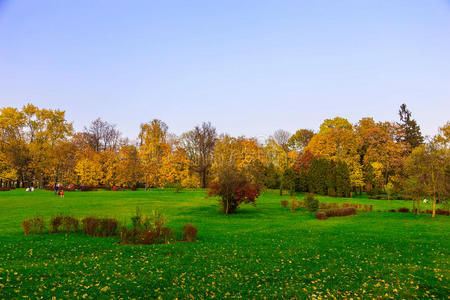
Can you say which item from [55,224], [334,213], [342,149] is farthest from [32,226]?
[342,149]

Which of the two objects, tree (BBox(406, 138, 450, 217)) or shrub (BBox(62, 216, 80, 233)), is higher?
tree (BBox(406, 138, 450, 217))

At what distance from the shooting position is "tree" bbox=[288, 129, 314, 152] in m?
80.1

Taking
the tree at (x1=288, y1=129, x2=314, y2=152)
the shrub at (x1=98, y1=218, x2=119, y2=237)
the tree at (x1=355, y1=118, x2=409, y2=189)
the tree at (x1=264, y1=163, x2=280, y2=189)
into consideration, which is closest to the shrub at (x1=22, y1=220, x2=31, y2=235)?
the shrub at (x1=98, y1=218, x2=119, y2=237)

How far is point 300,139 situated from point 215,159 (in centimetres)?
3319

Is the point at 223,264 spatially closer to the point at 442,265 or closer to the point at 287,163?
the point at 442,265

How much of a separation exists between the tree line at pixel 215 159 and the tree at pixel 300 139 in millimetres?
16824

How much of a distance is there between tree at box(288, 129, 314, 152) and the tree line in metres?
16.8

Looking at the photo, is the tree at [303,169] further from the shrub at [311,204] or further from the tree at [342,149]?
the shrub at [311,204]

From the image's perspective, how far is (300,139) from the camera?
264ft

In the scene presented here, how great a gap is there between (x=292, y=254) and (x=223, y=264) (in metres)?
3.20

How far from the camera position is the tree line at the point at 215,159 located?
5012 centimetres

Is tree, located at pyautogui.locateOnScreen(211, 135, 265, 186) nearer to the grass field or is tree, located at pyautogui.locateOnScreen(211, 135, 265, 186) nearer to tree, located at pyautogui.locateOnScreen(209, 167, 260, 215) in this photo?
tree, located at pyautogui.locateOnScreen(209, 167, 260, 215)

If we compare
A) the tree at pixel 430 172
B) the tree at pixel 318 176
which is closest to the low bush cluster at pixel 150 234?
the tree at pixel 430 172

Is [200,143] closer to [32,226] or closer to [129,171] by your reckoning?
[129,171]
